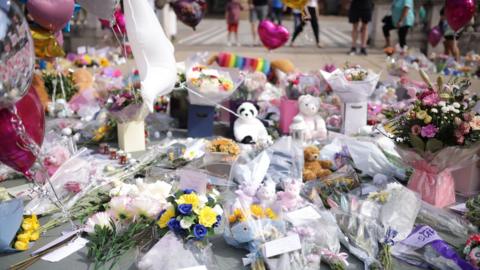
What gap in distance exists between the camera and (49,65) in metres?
5.98

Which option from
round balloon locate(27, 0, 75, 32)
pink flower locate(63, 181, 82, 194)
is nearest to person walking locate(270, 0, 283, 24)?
round balloon locate(27, 0, 75, 32)

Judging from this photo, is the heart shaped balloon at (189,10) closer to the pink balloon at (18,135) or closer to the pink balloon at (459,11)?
the pink balloon at (459,11)

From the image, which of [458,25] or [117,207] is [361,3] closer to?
[458,25]

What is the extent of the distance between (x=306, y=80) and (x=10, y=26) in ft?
11.1

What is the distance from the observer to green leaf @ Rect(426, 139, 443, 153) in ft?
9.34

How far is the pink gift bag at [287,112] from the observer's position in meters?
4.45

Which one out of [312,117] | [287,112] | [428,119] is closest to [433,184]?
[428,119]

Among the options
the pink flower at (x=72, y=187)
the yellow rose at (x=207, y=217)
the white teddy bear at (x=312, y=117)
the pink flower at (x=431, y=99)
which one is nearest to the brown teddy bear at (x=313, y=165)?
the white teddy bear at (x=312, y=117)

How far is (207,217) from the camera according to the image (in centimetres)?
244

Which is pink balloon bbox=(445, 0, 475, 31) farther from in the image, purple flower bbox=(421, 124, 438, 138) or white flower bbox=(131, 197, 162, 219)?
white flower bbox=(131, 197, 162, 219)

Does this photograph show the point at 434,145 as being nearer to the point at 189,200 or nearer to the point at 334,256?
the point at 334,256

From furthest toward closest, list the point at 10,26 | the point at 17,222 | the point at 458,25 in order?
the point at 458,25
the point at 17,222
the point at 10,26

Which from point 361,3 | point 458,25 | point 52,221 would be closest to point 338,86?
point 458,25

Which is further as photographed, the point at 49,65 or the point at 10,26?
the point at 49,65
